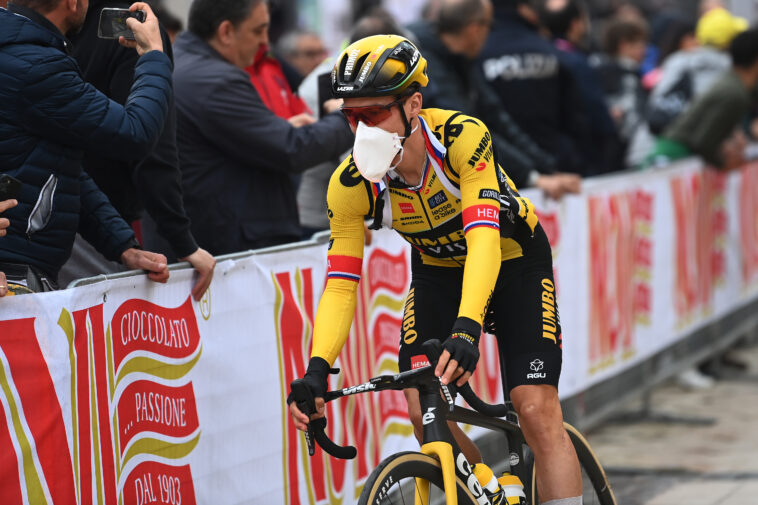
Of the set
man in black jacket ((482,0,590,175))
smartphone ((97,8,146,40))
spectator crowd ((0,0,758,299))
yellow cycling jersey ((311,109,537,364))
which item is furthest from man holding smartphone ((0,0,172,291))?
man in black jacket ((482,0,590,175))

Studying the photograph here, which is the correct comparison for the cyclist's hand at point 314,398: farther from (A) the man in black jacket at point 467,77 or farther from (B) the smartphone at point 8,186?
(A) the man in black jacket at point 467,77

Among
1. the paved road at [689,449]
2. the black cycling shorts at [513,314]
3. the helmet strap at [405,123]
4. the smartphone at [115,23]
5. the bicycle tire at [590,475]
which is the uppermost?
the smartphone at [115,23]

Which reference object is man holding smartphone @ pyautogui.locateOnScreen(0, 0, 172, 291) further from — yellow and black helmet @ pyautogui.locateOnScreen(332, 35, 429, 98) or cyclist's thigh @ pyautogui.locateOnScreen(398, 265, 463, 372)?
cyclist's thigh @ pyautogui.locateOnScreen(398, 265, 463, 372)

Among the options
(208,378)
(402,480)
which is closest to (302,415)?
(402,480)

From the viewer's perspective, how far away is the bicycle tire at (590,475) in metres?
4.62

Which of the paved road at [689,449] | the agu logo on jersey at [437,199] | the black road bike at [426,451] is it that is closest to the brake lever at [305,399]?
the black road bike at [426,451]

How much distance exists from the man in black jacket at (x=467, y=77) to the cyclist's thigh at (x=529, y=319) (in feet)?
8.88

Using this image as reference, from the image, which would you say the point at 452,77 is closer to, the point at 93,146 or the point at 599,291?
the point at 599,291

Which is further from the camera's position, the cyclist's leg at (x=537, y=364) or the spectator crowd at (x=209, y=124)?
the cyclist's leg at (x=537, y=364)

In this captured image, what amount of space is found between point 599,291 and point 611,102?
3.82 m

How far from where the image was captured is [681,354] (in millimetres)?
9781

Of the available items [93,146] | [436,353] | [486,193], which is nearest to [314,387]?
[436,353]

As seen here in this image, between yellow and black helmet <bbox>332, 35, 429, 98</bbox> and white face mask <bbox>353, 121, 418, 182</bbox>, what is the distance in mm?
123

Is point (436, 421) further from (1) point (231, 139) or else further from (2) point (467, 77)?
(2) point (467, 77)
